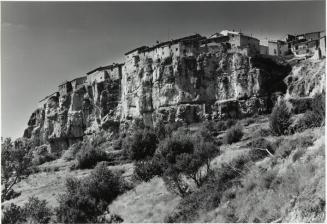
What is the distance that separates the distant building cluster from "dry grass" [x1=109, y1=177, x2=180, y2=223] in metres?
38.3

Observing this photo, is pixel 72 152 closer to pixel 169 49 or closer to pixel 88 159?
pixel 88 159

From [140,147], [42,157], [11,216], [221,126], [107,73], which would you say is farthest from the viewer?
[107,73]

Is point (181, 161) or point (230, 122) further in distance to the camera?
point (230, 122)

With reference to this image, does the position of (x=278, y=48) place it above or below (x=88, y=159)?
above

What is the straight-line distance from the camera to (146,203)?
25812 millimetres

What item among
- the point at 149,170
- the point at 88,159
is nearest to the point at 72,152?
the point at 88,159

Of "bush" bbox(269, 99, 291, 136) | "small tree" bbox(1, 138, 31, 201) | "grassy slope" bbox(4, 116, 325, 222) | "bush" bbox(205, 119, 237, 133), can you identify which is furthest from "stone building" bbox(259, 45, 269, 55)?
"small tree" bbox(1, 138, 31, 201)

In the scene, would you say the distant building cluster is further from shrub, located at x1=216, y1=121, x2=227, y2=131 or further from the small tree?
the small tree

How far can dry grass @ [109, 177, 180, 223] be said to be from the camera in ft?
75.4

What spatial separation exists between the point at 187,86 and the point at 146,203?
134 ft

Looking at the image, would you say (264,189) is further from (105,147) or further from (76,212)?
(105,147)

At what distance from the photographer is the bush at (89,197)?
26328mm

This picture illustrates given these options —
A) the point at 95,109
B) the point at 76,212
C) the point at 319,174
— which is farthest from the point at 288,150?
the point at 95,109

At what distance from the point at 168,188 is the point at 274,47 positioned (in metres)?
50.7
